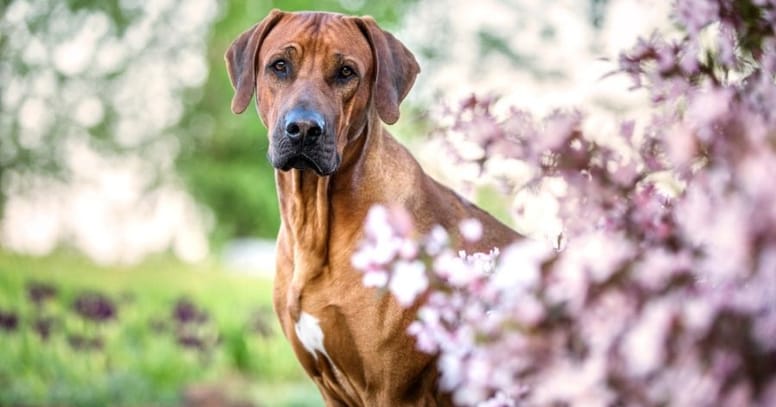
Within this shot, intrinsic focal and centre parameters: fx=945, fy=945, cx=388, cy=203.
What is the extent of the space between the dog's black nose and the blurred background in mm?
1808

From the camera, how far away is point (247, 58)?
12.7 ft

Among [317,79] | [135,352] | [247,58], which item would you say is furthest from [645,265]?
[135,352]

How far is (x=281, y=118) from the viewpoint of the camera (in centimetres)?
348

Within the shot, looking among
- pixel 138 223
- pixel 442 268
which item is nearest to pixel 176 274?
Result: pixel 138 223

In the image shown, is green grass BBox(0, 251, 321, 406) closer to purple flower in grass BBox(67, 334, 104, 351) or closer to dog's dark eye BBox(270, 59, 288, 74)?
purple flower in grass BBox(67, 334, 104, 351)

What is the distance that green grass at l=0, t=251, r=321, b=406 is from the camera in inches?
235

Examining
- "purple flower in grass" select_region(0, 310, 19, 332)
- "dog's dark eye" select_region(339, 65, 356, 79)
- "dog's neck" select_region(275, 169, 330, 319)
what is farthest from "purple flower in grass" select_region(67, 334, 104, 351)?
"dog's dark eye" select_region(339, 65, 356, 79)

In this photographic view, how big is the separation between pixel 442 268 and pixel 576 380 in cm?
47

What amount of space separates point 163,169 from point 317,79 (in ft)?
34.0

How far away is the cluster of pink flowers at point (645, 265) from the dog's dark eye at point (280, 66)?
1.37 meters

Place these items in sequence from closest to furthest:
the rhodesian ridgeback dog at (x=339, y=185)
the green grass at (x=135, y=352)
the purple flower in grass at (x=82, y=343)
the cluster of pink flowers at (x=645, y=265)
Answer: the cluster of pink flowers at (x=645, y=265)
the rhodesian ridgeback dog at (x=339, y=185)
the green grass at (x=135, y=352)
the purple flower in grass at (x=82, y=343)

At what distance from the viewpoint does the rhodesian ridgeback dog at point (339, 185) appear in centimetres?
353

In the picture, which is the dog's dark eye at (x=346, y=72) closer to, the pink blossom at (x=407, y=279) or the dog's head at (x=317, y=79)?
the dog's head at (x=317, y=79)

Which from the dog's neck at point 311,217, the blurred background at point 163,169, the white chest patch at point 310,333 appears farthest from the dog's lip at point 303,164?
the blurred background at point 163,169
